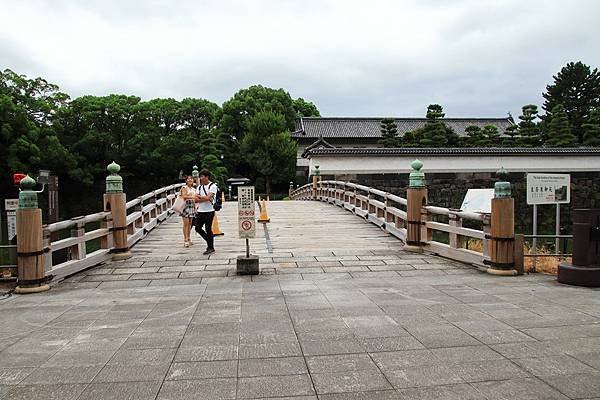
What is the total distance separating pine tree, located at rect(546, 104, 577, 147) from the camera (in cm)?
2773

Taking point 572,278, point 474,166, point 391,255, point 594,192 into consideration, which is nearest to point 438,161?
point 474,166

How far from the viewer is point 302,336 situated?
3883 millimetres

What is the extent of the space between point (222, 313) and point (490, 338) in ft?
8.09

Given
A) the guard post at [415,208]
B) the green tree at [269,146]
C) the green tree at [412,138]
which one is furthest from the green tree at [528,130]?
the guard post at [415,208]

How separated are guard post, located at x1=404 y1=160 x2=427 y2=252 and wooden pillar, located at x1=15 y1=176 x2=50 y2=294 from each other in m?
6.00

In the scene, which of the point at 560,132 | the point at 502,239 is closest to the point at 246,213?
the point at 502,239

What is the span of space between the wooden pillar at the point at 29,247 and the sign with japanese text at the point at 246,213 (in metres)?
2.60

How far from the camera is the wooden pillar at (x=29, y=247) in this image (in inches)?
→ 231

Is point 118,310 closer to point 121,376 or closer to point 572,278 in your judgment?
point 121,376

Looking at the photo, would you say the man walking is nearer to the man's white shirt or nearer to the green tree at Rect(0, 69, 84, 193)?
the man's white shirt

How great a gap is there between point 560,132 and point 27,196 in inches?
1161

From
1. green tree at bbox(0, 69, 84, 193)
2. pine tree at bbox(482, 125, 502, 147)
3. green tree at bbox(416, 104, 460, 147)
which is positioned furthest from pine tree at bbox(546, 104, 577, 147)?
green tree at bbox(0, 69, 84, 193)

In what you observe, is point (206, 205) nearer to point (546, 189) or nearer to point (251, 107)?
point (546, 189)

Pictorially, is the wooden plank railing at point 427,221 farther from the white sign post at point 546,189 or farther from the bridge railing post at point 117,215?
the bridge railing post at point 117,215
